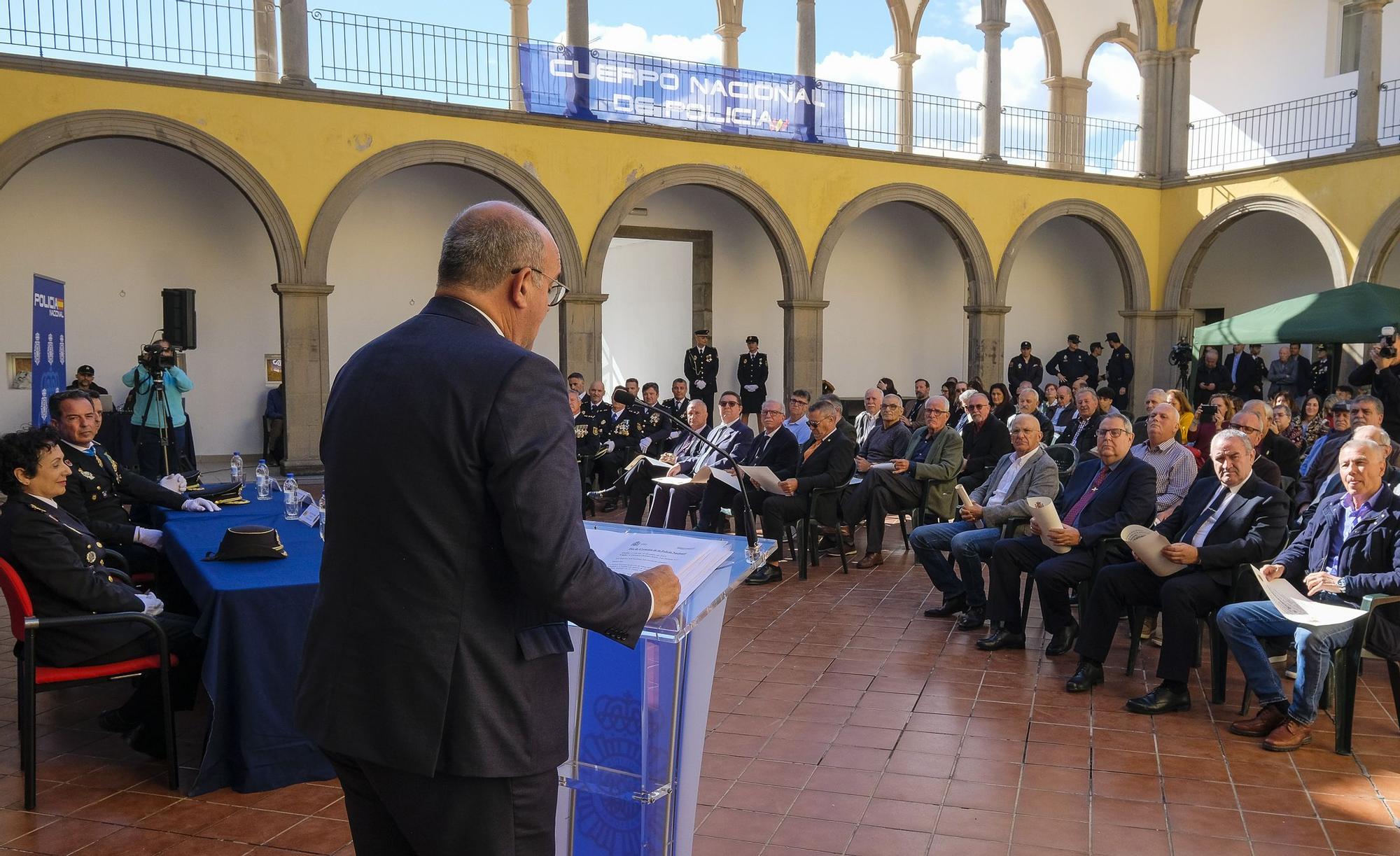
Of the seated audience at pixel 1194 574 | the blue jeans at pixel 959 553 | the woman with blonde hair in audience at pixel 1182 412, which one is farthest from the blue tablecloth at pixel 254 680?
the woman with blonde hair in audience at pixel 1182 412

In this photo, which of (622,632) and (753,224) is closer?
(622,632)

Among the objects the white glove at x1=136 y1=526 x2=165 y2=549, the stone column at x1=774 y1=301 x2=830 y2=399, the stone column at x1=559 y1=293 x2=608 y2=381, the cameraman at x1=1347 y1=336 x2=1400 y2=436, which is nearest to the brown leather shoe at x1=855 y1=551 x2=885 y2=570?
the cameraman at x1=1347 y1=336 x2=1400 y2=436

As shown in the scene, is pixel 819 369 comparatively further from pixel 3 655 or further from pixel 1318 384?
pixel 3 655

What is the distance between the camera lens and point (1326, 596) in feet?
14.4

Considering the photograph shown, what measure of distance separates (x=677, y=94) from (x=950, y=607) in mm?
9658

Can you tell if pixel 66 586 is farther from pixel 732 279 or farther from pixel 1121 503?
pixel 732 279

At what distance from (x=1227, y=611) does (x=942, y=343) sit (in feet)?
46.8

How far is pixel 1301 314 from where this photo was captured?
11.2m

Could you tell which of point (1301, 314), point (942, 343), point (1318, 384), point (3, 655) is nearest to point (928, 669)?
point (3, 655)

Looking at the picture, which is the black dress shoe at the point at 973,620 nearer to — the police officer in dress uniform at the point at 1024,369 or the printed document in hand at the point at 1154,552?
the printed document in hand at the point at 1154,552

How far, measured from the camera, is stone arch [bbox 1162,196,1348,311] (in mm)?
15312

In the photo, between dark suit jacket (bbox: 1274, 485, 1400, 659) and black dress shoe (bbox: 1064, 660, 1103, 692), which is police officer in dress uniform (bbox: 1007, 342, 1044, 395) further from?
dark suit jacket (bbox: 1274, 485, 1400, 659)

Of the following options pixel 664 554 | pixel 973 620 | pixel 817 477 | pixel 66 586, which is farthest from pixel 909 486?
pixel 664 554

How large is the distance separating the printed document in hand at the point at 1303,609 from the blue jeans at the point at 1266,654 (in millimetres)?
33
